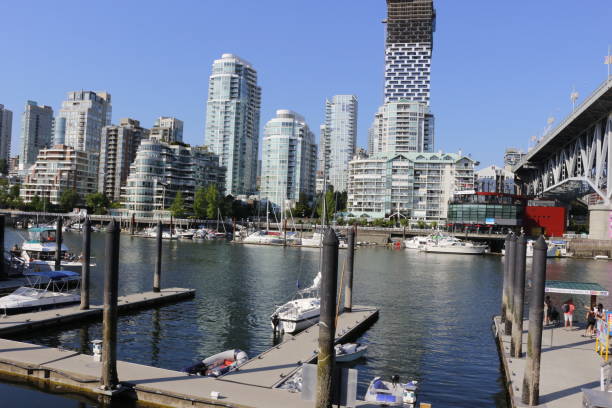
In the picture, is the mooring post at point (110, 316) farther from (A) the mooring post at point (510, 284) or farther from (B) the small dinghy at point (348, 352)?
(A) the mooring post at point (510, 284)

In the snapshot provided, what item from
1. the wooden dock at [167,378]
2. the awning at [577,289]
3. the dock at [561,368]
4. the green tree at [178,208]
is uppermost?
the green tree at [178,208]

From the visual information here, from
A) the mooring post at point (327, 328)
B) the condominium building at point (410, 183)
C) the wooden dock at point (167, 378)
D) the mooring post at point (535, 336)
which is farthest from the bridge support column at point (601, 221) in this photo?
the mooring post at point (327, 328)

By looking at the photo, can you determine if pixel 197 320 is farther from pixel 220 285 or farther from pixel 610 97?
pixel 610 97

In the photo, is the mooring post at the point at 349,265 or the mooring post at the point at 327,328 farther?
the mooring post at the point at 349,265

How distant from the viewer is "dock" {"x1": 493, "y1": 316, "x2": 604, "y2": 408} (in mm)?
19109

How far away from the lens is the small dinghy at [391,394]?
19.8 meters

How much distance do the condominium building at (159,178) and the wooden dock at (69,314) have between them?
429 ft

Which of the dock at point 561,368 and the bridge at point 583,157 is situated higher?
the bridge at point 583,157

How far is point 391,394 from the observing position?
20.3 metres

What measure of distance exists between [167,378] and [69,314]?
45.2 ft

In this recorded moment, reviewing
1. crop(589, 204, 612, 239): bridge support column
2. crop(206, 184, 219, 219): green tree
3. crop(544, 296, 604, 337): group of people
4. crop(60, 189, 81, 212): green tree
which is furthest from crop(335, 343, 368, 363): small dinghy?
crop(60, 189, 81, 212): green tree

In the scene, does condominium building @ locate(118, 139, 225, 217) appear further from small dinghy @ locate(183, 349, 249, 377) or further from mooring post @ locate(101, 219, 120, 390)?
mooring post @ locate(101, 219, 120, 390)

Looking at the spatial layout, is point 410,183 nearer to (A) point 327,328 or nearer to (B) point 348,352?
(B) point 348,352

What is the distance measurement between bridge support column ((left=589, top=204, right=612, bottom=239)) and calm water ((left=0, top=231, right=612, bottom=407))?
44.3 metres
